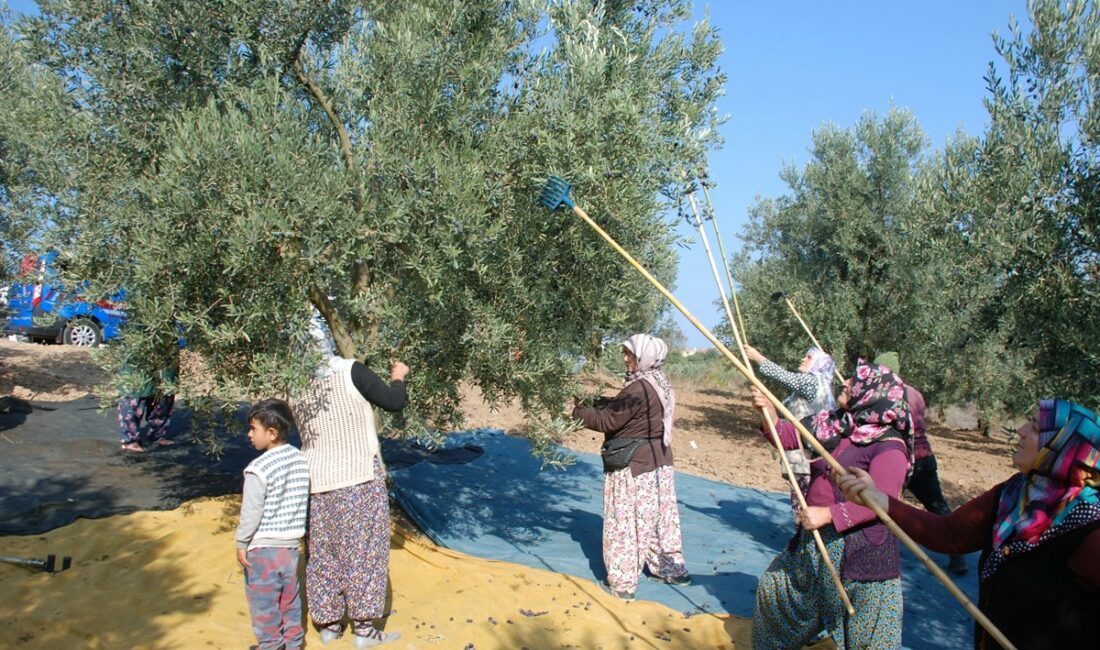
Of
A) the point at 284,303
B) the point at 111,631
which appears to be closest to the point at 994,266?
the point at 284,303

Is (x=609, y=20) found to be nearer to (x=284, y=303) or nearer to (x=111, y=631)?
(x=284, y=303)

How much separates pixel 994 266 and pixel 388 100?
5283 millimetres

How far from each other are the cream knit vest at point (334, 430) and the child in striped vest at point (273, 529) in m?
0.19

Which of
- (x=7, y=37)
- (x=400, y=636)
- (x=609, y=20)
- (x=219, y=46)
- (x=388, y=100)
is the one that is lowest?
(x=400, y=636)

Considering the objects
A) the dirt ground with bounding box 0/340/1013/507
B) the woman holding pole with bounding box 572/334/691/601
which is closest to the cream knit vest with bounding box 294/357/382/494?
the woman holding pole with bounding box 572/334/691/601

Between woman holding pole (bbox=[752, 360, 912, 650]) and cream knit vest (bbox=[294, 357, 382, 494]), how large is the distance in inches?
92.5

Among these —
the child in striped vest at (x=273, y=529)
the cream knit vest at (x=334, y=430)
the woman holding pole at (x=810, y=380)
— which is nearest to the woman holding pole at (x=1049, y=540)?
the woman holding pole at (x=810, y=380)

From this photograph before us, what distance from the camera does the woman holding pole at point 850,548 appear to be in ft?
13.4

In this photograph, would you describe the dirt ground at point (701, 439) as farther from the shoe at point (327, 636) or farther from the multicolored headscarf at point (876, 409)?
the multicolored headscarf at point (876, 409)

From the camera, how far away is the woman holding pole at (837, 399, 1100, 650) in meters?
2.62

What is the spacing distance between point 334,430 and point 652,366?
2.61 m

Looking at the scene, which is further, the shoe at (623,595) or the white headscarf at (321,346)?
the shoe at (623,595)

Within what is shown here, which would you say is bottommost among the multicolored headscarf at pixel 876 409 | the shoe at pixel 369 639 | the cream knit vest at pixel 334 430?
the shoe at pixel 369 639

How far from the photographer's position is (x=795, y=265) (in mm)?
14734
